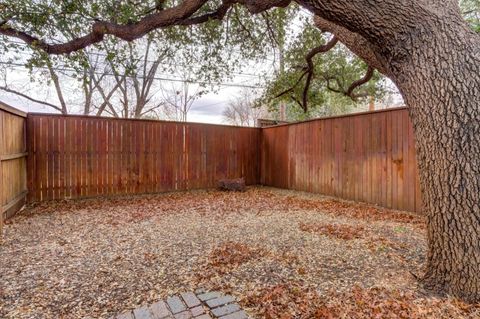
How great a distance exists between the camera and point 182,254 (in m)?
2.54

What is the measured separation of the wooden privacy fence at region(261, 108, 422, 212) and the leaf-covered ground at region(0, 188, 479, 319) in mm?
614

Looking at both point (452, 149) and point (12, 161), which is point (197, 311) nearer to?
point (452, 149)

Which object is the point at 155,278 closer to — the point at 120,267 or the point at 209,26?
the point at 120,267

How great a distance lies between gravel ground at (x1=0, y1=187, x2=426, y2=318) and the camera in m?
1.87

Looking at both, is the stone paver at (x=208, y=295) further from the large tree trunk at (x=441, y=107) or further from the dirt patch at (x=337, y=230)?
the dirt patch at (x=337, y=230)

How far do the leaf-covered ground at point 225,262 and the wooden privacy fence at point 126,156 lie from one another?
47.6 inches

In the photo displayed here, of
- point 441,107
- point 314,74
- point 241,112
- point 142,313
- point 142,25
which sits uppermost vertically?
point 241,112

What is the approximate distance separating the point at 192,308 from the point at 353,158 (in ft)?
14.7

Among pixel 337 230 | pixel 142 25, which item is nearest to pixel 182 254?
pixel 337 230

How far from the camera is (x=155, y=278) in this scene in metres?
→ 2.07

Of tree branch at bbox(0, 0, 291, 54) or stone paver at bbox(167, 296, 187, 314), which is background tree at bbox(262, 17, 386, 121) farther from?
stone paver at bbox(167, 296, 187, 314)

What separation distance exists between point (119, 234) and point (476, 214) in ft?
10.9

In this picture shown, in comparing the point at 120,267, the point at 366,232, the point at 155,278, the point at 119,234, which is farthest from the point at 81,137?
the point at 366,232

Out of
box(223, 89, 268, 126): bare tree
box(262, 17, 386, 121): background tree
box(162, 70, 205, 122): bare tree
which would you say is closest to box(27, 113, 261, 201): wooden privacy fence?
box(262, 17, 386, 121): background tree
